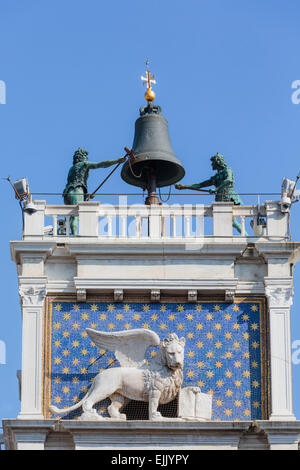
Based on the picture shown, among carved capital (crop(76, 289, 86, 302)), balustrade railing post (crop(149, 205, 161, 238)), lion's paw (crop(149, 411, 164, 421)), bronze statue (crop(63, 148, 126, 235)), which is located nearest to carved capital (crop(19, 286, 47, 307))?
carved capital (crop(76, 289, 86, 302))

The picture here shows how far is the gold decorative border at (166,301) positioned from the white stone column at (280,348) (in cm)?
14

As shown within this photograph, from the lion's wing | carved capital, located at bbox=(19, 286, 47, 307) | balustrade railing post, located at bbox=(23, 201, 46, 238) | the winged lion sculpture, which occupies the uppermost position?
balustrade railing post, located at bbox=(23, 201, 46, 238)

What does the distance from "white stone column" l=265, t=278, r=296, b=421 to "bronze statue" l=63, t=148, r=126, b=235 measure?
13.6 ft

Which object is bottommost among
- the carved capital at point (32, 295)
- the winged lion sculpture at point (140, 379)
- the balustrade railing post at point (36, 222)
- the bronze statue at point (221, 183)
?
the winged lion sculpture at point (140, 379)

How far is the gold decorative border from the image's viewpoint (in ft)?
118

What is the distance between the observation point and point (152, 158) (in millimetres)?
38688

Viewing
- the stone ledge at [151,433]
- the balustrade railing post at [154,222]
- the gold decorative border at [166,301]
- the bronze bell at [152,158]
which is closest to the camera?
the stone ledge at [151,433]

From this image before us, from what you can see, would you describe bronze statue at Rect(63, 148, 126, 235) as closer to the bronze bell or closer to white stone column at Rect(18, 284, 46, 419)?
the bronze bell

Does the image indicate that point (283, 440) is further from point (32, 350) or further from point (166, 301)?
point (32, 350)

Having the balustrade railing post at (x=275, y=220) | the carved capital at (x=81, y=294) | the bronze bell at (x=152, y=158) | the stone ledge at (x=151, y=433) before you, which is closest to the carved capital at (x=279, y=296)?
the balustrade railing post at (x=275, y=220)

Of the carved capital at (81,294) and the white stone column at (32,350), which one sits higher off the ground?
the carved capital at (81,294)

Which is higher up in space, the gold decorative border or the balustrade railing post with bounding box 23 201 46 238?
the balustrade railing post with bounding box 23 201 46 238

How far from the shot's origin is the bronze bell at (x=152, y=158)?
3888 cm

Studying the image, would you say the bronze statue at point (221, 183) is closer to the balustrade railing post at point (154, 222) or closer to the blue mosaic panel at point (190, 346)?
the balustrade railing post at point (154, 222)
